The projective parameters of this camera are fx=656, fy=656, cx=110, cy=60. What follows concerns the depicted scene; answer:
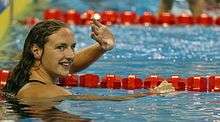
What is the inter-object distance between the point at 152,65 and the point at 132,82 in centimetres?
101

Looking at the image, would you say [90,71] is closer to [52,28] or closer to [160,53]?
[160,53]

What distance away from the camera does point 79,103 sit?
443cm

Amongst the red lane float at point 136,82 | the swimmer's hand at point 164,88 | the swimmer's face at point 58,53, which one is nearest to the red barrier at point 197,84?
the red lane float at point 136,82

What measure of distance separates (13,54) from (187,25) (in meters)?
2.99

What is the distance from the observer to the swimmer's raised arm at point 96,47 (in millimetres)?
4062

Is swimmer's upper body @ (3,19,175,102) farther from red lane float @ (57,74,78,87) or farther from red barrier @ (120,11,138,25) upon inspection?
red barrier @ (120,11,138,25)

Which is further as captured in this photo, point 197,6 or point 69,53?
point 197,6

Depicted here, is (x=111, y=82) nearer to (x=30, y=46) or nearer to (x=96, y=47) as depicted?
(x=96, y=47)

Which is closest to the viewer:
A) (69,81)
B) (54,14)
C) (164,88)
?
(164,88)

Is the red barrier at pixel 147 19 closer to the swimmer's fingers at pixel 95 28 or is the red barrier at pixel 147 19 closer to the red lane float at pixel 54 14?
the red lane float at pixel 54 14

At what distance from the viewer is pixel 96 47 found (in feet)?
14.9

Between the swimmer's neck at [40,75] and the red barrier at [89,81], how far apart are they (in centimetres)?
146

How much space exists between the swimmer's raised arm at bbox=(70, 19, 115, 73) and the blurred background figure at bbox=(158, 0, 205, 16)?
5038 millimetres

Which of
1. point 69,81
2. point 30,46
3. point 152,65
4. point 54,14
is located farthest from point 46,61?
point 54,14
